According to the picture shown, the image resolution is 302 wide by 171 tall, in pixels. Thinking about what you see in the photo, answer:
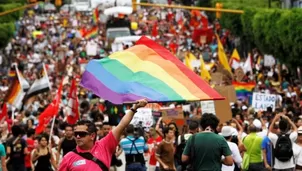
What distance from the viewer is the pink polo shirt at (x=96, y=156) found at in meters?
10.9

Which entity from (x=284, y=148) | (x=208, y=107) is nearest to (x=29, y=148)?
(x=208, y=107)

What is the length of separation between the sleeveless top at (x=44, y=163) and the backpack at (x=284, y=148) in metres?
3.44

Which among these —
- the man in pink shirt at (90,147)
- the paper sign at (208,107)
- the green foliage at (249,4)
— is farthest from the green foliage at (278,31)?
the man in pink shirt at (90,147)

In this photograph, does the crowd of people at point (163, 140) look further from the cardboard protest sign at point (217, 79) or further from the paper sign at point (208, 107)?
the cardboard protest sign at point (217, 79)

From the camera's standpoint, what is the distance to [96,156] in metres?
10.9

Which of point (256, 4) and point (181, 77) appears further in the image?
point (256, 4)

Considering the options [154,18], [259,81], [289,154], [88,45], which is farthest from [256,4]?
[289,154]

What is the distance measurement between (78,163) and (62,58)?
47.8 m

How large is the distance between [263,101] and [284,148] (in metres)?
7.19

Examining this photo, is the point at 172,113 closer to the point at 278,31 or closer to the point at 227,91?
the point at 227,91

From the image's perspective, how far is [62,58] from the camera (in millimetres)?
58438

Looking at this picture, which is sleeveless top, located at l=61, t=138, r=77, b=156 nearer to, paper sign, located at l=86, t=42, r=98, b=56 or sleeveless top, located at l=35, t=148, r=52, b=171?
sleeveless top, located at l=35, t=148, r=52, b=171

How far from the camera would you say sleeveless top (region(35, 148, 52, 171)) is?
59.7ft

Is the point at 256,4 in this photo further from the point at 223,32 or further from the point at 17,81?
the point at 17,81
